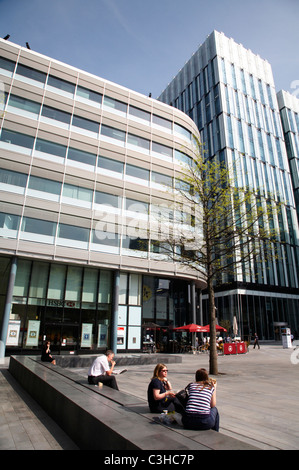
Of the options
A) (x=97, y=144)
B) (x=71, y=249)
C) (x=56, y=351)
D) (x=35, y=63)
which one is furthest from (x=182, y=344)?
(x=35, y=63)

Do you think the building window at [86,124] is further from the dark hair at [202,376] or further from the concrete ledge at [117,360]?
the dark hair at [202,376]

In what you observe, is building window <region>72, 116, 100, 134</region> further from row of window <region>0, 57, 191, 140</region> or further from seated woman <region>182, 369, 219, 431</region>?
seated woman <region>182, 369, 219, 431</region>

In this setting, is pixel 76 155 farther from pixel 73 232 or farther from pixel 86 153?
pixel 73 232

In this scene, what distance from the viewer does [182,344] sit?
2727cm

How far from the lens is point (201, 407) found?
13.5 ft

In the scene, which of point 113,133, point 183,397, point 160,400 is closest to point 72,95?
point 113,133

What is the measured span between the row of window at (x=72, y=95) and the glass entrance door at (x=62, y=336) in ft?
56.3

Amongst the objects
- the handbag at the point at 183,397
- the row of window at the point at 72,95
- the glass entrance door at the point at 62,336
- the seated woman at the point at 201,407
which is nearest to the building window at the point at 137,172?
the row of window at the point at 72,95

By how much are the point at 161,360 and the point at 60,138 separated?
1911 centimetres

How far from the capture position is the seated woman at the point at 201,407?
13.0 feet

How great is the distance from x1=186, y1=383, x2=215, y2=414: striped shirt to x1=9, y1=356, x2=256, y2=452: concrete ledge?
31cm

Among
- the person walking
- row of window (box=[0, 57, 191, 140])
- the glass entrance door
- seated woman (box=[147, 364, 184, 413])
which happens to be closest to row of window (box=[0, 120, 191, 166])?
row of window (box=[0, 57, 191, 140])

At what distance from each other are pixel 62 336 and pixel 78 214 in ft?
31.5
